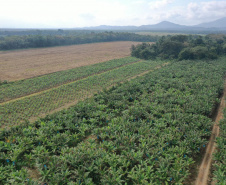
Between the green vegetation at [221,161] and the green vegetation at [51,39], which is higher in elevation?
the green vegetation at [51,39]

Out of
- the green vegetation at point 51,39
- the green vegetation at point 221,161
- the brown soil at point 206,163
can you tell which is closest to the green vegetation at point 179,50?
the brown soil at point 206,163

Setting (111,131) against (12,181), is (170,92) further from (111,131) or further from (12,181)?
(12,181)

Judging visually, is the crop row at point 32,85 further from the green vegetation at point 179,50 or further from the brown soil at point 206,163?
the green vegetation at point 179,50

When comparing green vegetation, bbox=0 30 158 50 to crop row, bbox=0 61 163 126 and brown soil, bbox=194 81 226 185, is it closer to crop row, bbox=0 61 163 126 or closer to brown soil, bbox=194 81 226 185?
crop row, bbox=0 61 163 126

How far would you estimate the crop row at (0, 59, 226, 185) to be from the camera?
28.8ft

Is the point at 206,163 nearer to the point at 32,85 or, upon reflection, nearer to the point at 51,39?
the point at 32,85

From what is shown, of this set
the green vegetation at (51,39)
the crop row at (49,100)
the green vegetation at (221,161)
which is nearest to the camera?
the green vegetation at (221,161)

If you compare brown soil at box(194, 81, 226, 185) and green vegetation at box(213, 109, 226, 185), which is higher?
green vegetation at box(213, 109, 226, 185)

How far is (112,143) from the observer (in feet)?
36.7

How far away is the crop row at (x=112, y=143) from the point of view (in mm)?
8789

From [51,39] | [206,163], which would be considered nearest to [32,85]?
[206,163]

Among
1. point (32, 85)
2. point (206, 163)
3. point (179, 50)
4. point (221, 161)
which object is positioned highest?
point (179, 50)

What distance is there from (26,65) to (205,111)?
132 feet

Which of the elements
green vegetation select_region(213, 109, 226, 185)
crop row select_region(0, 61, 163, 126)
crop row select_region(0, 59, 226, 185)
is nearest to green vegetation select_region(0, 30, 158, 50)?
crop row select_region(0, 61, 163, 126)
